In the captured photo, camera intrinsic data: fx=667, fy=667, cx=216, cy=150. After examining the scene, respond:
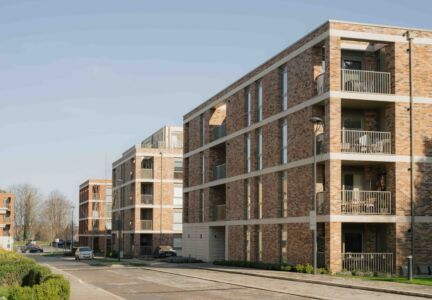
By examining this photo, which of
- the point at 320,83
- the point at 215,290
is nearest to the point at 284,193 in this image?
the point at 320,83

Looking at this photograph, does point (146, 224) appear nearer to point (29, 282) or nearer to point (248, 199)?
point (248, 199)

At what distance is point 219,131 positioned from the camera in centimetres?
5322

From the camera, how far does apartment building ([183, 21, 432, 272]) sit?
1341 inches

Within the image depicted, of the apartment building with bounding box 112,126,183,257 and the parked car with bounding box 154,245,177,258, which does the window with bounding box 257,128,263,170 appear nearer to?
the parked car with bounding box 154,245,177,258

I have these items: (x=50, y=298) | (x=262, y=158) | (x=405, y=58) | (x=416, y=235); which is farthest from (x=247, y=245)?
(x=50, y=298)

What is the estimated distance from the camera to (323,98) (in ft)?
114

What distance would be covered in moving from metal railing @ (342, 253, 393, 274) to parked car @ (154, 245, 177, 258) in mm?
36876

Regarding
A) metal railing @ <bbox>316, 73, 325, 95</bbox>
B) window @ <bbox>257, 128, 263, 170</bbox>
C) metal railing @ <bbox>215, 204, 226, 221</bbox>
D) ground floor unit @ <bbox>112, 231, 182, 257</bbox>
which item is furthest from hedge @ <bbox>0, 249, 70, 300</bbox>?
ground floor unit @ <bbox>112, 231, 182, 257</bbox>

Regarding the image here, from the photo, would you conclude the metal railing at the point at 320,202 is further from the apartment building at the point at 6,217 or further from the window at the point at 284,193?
the apartment building at the point at 6,217

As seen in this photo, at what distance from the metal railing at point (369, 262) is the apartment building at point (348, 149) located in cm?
5

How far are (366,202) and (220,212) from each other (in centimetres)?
1911

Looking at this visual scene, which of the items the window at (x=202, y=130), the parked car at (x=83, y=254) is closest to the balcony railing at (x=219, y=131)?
the window at (x=202, y=130)

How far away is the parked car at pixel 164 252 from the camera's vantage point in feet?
225

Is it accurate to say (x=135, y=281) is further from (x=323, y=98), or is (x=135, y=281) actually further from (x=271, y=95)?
A: (x=271, y=95)
